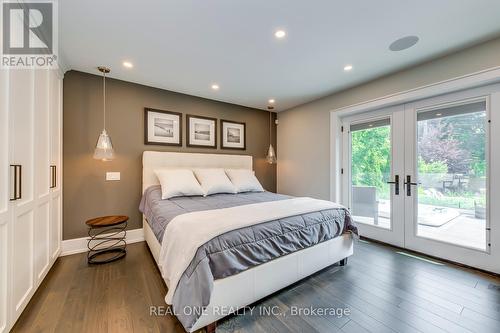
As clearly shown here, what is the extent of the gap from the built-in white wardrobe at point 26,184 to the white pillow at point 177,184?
1.20 m

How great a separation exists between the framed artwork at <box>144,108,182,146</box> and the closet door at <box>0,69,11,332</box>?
1990 millimetres

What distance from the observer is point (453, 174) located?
2605 mm

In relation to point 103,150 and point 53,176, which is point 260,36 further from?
point 53,176

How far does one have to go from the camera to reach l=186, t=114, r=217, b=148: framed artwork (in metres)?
3.84

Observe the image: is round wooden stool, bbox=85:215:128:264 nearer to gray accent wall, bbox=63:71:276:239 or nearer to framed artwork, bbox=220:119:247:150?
gray accent wall, bbox=63:71:276:239

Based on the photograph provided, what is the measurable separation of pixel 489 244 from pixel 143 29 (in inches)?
174

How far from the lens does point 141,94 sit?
339 centimetres

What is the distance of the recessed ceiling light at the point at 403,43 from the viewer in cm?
219

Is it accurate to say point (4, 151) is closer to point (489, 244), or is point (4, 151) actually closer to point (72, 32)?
point (72, 32)

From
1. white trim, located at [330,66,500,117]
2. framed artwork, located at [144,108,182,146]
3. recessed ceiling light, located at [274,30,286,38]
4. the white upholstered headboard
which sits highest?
recessed ceiling light, located at [274,30,286,38]

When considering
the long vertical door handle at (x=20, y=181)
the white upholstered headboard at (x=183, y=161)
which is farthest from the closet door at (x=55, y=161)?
the white upholstered headboard at (x=183, y=161)

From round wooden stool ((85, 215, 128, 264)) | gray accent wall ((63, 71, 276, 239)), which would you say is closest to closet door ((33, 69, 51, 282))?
round wooden stool ((85, 215, 128, 264))

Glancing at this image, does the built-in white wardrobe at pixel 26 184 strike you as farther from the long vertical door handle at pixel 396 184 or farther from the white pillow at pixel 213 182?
the long vertical door handle at pixel 396 184

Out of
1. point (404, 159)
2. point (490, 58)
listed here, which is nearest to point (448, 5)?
point (490, 58)
